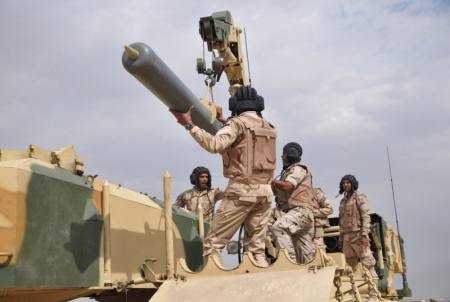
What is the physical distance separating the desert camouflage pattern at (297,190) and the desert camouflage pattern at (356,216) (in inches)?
157

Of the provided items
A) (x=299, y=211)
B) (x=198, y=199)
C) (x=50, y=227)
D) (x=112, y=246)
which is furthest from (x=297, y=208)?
(x=50, y=227)

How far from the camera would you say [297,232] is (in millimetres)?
7098

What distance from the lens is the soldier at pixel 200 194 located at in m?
9.41

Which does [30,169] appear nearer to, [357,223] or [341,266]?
[341,266]

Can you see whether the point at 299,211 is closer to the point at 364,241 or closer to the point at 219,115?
the point at 219,115

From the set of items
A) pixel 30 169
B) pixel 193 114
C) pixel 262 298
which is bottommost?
pixel 262 298

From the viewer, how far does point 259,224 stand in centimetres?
610

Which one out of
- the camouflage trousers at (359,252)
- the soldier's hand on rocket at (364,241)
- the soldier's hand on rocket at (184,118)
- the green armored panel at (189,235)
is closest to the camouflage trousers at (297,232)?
the green armored panel at (189,235)

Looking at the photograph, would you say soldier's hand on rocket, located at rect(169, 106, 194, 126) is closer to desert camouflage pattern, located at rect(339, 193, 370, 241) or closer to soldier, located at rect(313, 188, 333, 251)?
soldier, located at rect(313, 188, 333, 251)

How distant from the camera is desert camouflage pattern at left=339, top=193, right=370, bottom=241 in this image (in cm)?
1113

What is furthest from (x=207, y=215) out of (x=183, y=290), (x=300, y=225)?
(x=183, y=290)

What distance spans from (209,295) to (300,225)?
2291 mm

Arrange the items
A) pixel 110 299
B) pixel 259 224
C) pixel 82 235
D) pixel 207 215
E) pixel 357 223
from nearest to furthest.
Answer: pixel 82 235
pixel 259 224
pixel 110 299
pixel 207 215
pixel 357 223

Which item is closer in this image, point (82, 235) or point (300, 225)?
point (82, 235)
